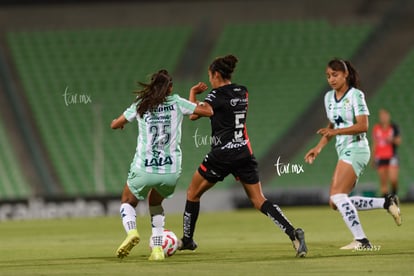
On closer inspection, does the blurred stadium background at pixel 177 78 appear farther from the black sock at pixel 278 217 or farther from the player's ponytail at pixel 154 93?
the player's ponytail at pixel 154 93

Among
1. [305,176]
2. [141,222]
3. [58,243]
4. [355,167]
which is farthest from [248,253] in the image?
[305,176]

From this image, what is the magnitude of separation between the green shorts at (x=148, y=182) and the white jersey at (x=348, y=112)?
82.0 inches

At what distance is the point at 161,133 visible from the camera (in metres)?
11.7

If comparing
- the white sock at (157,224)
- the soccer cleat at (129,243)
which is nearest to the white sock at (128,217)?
the soccer cleat at (129,243)

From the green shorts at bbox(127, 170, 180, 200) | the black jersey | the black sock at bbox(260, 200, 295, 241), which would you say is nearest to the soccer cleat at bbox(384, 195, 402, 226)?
the black sock at bbox(260, 200, 295, 241)

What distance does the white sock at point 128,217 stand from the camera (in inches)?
456

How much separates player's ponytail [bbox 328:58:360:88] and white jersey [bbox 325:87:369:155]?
12 centimetres

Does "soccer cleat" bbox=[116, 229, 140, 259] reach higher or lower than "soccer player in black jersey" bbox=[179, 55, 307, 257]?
lower

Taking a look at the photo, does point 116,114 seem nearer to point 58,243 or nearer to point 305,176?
point 305,176

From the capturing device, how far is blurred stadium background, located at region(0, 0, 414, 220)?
90.7 feet

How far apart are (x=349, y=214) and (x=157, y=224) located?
7.13ft

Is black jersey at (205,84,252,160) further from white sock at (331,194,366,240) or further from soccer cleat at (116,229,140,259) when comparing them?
soccer cleat at (116,229,140,259)

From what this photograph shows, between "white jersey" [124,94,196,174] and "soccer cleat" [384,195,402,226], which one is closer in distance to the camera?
"white jersey" [124,94,196,174]

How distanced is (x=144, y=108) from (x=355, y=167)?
259 cm
